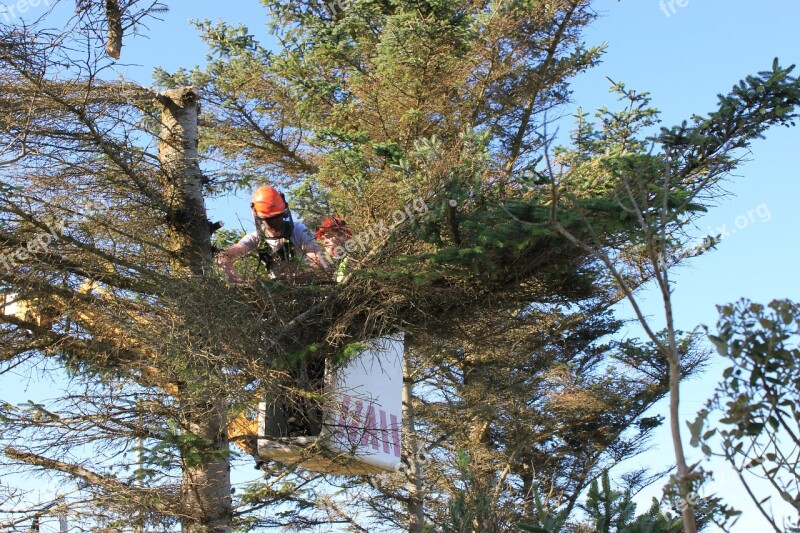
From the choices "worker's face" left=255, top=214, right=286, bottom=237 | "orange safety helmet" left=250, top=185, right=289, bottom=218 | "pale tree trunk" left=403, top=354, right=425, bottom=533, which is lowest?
"pale tree trunk" left=403, top=354, right=425, bottom=533

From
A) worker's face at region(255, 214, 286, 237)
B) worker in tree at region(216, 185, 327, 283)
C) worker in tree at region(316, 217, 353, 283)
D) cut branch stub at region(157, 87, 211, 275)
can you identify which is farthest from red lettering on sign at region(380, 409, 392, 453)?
cut branch stub at region(157, 87, 211, 275)

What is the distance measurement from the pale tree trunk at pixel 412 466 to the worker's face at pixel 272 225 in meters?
4.91

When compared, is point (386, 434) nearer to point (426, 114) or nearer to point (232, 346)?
point (232, 346)

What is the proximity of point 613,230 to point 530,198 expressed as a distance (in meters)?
0.80

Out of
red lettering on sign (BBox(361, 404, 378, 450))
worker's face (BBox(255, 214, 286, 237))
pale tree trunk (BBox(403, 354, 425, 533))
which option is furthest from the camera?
pale tree trunk (BBox(403, 354, 425, 533))

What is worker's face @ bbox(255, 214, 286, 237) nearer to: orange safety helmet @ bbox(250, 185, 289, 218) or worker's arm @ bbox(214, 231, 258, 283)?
orange safety helmet @ bbox(250, 185, 289, 218)

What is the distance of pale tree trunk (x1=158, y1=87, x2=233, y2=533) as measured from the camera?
9531 millimetres

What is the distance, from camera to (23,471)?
9047 mm

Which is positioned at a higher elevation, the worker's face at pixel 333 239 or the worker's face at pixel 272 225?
the worker's face at pixel 272 225

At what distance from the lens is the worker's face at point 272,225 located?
945 cm

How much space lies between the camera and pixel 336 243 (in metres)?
9.46

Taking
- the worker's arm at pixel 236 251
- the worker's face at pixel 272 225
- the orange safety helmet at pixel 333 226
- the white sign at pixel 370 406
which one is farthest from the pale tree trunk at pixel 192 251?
the orange safety helmet at pixel 333 226

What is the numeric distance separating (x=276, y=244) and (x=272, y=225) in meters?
0.20

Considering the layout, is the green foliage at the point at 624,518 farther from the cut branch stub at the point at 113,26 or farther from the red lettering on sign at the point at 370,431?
the cut branch stub at the point at 113,26
